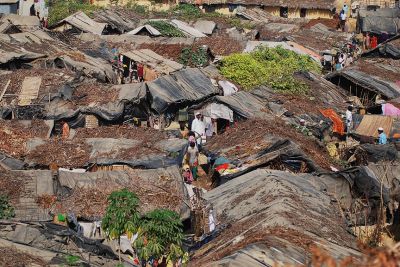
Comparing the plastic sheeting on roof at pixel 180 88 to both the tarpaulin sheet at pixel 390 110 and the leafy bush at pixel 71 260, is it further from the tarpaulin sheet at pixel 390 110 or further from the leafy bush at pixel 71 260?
the leafy bush at pixel 71 260

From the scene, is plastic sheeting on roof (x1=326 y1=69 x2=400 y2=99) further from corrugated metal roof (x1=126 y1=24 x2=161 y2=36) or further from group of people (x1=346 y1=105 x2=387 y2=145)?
corrugated metal roof (x1=126 y1=24 x2=161 y2=36)

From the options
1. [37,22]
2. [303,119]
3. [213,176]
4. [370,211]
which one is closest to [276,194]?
[370,211]

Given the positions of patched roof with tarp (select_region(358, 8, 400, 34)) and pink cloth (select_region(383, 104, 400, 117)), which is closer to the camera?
pink cloth (select_region(383, 104, 400, 117))

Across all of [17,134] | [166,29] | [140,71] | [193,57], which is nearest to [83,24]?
[166,29]

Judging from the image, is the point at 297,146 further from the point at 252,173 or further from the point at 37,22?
the point at 37,22

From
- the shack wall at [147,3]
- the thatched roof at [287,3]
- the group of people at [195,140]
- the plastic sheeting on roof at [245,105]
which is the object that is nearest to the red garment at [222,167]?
the group of people at [195,140]

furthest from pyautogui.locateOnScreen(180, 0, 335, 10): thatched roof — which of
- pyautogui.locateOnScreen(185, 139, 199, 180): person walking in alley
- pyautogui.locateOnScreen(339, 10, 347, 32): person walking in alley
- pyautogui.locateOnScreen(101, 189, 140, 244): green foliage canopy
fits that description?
pyautogui.locateOnScreen(101, 189, 140, 244): green foliage canopy

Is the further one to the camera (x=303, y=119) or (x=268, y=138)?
(x=303, y=119)
